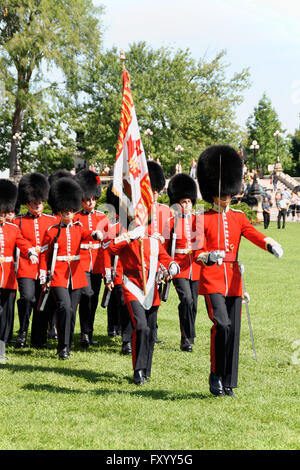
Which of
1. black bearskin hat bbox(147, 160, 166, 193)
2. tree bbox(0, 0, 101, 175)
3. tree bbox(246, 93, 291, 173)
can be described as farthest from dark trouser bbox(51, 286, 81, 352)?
tree bbox(246, 93, 291, 173)

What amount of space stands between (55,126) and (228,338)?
36.3 metres

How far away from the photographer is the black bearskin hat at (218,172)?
623 cm

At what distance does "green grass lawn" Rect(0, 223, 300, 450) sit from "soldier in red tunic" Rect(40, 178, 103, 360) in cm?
37

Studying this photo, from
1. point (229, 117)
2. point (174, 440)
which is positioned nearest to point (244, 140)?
point (229, 117)

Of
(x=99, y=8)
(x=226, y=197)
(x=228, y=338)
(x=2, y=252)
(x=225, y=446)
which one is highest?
(x=99, y=8)

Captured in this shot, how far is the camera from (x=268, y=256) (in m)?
19.6

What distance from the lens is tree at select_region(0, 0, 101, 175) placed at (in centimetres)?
3431

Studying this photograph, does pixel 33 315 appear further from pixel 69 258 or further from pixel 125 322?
pixel 125 322

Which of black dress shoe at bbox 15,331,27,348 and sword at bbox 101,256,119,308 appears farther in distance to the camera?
black dress shoe at bbox 15,331,27,348

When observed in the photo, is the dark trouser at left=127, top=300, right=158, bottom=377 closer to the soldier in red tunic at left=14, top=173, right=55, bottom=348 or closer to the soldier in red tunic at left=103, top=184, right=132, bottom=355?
the soldier in red tunic at left=103, top=184, right=132, bottom=355

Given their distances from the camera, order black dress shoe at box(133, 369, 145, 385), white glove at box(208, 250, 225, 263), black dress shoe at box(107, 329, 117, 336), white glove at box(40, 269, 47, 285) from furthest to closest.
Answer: black dress shoe at box(107, 329, 117, 336), white glove at box(40, 269, 47, 285), black dress shoe at box(133, 369, 145, 385), white glove at box(208, 250, 225, 263)

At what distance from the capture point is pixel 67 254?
308 inches

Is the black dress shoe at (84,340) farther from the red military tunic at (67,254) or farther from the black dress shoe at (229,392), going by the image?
the black dress shoe at (229,392)

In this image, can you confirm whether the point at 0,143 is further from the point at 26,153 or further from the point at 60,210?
the point at 60,210
